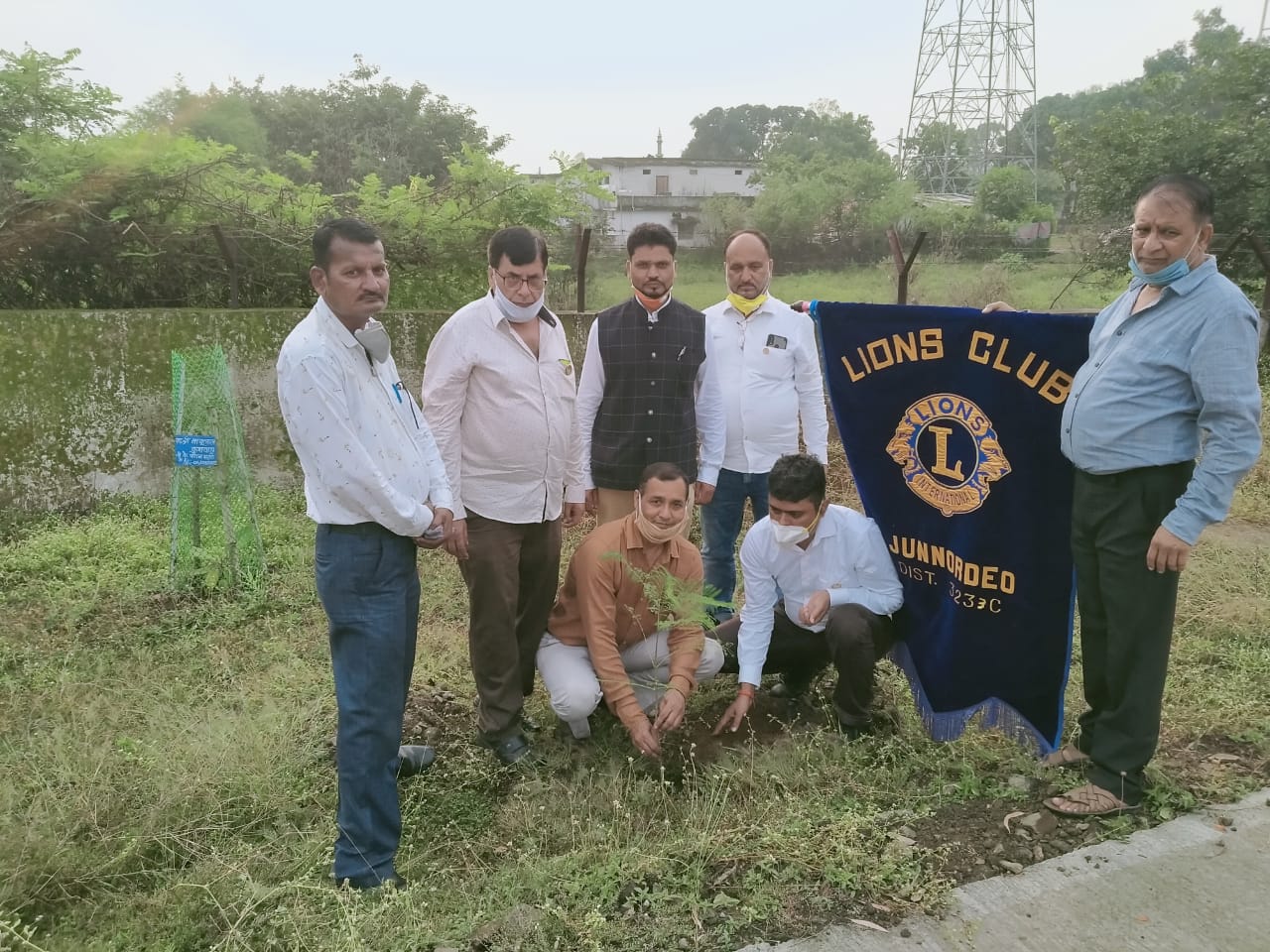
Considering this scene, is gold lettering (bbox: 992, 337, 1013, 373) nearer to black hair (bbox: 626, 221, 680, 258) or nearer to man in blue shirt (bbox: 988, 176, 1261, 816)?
man in blue shirt (bbox: 988, 176, 1261, 816)

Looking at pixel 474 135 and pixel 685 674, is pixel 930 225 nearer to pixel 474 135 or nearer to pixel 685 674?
pixel 474 135

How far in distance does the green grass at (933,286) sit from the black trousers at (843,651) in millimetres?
9832

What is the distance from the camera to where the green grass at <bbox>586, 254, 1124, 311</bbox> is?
13742mm

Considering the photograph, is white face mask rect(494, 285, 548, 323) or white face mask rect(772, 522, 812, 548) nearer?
white face mask rect(494, 285, 548, 323)

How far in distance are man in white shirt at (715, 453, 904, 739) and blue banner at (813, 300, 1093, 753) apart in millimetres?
139

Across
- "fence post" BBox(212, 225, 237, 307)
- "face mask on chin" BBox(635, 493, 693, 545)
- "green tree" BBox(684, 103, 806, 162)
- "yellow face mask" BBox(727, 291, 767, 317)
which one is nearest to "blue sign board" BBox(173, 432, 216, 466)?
"fence post" BBox(212, 225, 237, 307)

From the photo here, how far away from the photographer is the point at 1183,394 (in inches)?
91.8

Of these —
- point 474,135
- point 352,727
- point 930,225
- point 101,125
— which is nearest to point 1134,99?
point 930,225

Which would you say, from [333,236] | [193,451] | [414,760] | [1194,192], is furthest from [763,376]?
[193,451]

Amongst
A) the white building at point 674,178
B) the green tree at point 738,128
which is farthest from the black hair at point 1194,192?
the green tree at point 738,128

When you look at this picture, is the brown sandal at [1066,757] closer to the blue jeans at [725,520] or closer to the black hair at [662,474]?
the blue jeans at [725,520]

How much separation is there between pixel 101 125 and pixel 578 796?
24.5ft

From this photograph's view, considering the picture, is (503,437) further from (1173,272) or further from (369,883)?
(1173,272)

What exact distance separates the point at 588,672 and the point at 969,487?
5.10ft
